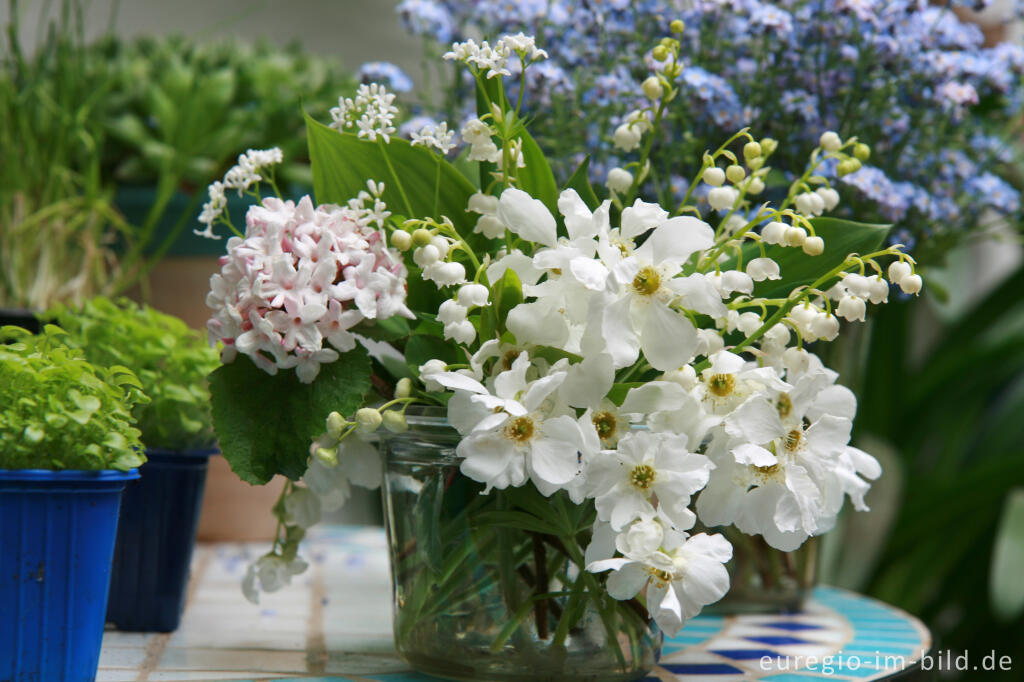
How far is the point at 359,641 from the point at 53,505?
26cm

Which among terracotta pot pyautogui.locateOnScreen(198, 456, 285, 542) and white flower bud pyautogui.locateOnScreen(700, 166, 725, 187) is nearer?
white flower bud pyautogui.locateOnScreen(700, 166, 725, 187)

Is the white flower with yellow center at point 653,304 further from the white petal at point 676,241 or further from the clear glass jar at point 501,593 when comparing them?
the clear glass jar at point 501,593

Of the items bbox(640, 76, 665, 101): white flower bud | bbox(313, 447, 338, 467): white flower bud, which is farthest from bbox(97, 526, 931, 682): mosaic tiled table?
bbox(640, 76, 665, 101): white flower bud

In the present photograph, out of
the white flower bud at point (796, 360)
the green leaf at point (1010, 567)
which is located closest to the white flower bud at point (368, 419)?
the white flower bud at point (796, 360)

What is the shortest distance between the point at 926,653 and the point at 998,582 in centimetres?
65

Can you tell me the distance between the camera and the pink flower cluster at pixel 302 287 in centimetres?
49

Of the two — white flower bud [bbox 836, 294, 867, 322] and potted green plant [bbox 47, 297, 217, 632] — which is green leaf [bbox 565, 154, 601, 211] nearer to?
white flower bud [bbox 836, 294, 867, 322]

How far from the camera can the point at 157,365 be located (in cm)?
67

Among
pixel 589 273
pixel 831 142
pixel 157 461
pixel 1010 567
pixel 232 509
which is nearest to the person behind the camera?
pixel 589 273

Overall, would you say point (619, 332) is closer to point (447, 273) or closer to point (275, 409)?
point (447, 273)

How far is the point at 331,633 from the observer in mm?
690

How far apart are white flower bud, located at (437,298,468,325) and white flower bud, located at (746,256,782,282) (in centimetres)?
15

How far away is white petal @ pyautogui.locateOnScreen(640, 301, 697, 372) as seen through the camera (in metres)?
0.45

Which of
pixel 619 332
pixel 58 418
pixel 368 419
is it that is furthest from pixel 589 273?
pixel 58 418
